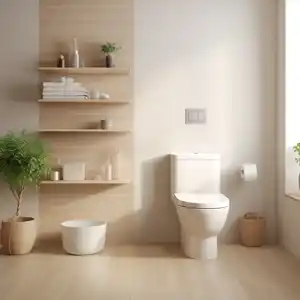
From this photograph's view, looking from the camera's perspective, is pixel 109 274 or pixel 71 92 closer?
pixel 109 274

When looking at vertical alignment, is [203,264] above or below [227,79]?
below

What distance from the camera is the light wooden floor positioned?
2785 millimetres

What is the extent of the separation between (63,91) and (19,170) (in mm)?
741

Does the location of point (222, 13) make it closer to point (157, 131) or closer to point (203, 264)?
point (157, 131)

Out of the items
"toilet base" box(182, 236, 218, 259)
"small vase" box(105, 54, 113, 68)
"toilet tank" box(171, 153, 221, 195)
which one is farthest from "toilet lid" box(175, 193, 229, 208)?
"small vase" box(105, 54, 113, 68)

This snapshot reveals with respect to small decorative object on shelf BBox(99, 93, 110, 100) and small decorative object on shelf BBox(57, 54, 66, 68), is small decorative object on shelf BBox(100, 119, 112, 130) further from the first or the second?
small decorative object on shelf BBox(57, 54, 66, 68)

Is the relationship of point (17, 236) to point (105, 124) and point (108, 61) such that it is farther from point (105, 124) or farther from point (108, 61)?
point (108, 61)

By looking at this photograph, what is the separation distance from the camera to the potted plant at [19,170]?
3707 millimetres

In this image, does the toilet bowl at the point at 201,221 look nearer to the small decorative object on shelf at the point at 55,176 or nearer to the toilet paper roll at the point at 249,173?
the toilet paper roll at the point at 249,173

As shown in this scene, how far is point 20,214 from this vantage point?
413 cm

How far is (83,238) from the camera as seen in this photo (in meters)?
3.69

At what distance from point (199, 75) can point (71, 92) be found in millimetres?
1097

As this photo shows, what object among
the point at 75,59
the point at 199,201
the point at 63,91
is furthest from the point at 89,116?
the point at 199,201

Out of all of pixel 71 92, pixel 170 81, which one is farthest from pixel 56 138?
pixel 170 81
